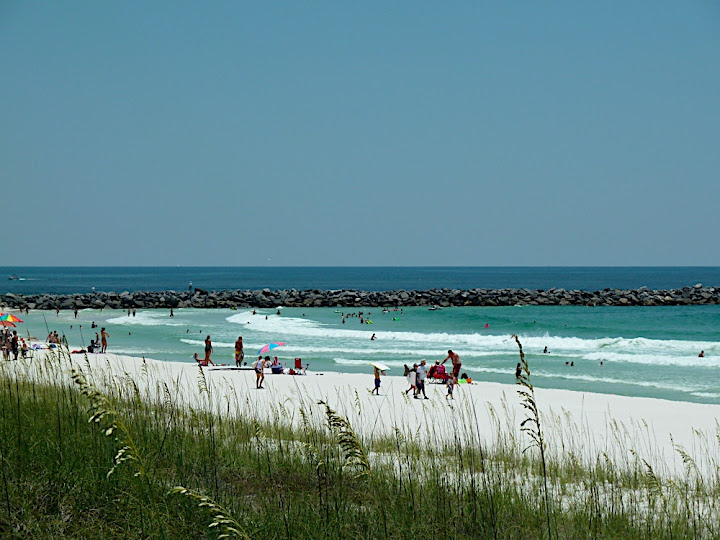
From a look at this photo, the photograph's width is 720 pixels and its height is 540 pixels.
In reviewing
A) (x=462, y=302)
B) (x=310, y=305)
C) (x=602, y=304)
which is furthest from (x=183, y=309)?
(x=602, y=304)

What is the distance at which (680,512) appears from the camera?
566 cm

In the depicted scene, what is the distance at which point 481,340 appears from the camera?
4109 cm

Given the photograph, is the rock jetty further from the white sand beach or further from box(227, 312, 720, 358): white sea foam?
the white sand beach

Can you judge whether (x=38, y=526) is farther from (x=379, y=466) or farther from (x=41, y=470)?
(x=379, y=466)

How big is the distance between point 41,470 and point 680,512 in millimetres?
5314

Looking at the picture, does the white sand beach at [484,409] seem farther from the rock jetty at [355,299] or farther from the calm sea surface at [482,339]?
the rock jetty at [355,299]

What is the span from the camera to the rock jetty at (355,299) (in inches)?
2862

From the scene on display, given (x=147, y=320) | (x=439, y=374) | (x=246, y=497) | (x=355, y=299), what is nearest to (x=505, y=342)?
(x=439, y=374)

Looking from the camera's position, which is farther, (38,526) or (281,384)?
(281,384)

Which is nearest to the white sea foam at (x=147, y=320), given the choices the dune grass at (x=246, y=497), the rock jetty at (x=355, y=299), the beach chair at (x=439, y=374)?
the rock jetty at (x=355, y=299)

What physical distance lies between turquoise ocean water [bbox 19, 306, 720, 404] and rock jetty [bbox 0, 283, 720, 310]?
625cm

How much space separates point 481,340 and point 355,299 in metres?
36.9

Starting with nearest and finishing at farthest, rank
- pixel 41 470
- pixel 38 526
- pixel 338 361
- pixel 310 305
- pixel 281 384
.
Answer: pixel 38 526 < pixel 41 470 < pixel 281 384 < pixel 338 361 < pixel 310 305

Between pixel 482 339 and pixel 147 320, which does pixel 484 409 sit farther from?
pixel 147 320
